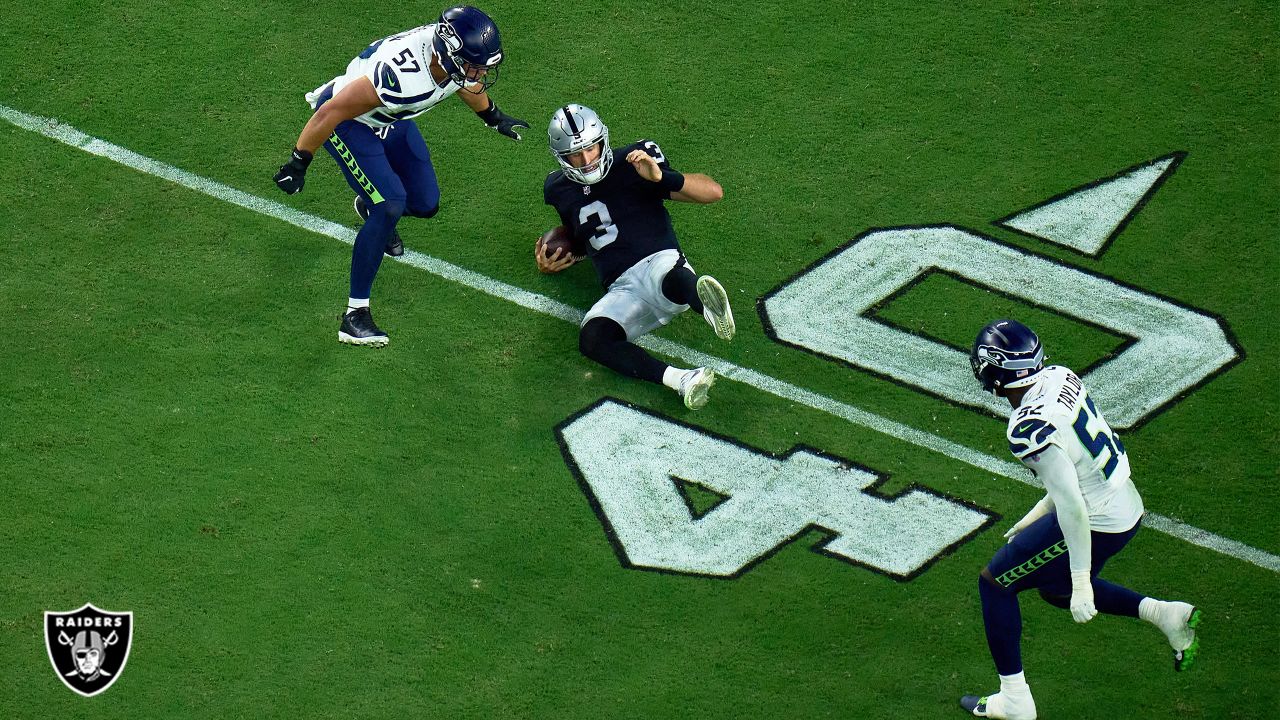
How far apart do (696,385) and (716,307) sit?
1.55ft

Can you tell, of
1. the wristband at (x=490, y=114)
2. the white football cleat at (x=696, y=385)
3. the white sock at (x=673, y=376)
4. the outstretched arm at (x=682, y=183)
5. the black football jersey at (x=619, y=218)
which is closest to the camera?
the white football cleat at (x=696, y=385)

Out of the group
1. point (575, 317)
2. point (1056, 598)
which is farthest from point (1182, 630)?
point (575, 317)

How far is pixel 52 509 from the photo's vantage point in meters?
7.65

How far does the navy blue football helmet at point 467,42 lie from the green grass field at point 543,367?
149 centimetres

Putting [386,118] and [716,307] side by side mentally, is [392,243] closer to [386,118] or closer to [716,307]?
[386,118]

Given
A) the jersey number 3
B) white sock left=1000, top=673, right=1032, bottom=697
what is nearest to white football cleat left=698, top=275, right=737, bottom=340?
the jersey number 3

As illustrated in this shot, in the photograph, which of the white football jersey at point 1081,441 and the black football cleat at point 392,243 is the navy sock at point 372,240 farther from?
the white football jersey at point 1081,441

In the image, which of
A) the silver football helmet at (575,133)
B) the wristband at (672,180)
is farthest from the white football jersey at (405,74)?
the wristband at (672,180)

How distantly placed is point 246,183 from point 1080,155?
5.56m

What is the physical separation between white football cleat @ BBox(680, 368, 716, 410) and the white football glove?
2.46 meters

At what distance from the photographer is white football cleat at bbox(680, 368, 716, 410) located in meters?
8.09

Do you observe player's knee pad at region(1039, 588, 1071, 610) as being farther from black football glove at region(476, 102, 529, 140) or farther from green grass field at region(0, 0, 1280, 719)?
black football glove at region(476, 102, 529, 140)

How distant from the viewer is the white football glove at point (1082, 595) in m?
6.33

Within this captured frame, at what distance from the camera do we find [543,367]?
8.55m
